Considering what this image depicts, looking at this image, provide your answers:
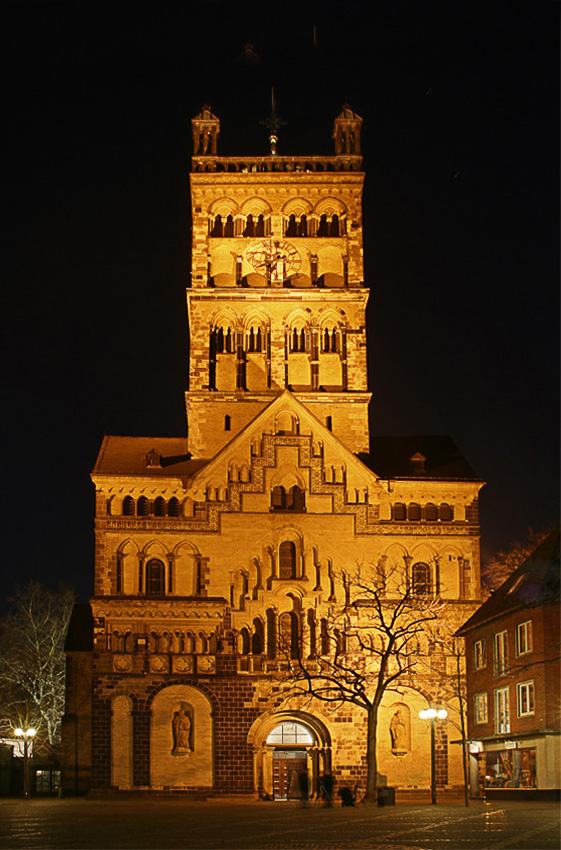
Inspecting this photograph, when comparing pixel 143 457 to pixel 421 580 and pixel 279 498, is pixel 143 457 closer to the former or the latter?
pixel 279 498

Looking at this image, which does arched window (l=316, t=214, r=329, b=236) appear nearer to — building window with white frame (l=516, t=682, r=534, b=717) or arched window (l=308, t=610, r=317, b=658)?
arched window (l=308, t=610, r=317, b=658)

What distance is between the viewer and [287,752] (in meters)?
63.8

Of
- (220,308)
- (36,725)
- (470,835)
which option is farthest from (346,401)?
(470,835)

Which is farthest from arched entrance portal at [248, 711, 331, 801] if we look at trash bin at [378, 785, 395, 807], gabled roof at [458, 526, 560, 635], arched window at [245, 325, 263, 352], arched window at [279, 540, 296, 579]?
arched window at [245, 325, 263, 352]

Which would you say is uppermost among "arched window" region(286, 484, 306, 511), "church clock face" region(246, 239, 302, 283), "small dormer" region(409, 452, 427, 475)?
"church clock face" region(246, 239, 302, 283)

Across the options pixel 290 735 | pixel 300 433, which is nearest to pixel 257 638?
pixel 290 735

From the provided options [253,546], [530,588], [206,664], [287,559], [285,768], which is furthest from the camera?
[287,559]

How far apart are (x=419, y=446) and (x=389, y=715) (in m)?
15.3

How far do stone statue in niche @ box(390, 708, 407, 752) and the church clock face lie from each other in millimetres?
25215

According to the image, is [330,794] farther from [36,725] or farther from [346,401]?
[36,725]

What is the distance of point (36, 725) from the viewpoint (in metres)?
80.8

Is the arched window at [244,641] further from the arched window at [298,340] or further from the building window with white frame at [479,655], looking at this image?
the arched window at [298,340]

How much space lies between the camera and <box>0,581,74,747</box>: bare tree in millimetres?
81500

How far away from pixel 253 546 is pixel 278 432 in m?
6.15
